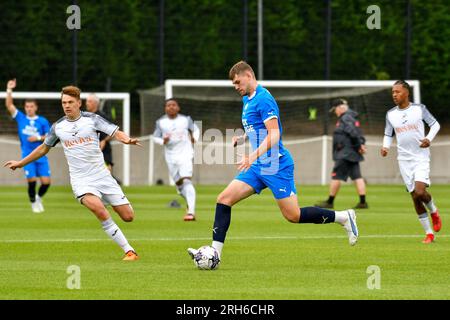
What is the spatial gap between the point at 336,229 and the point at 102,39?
83.3 feet

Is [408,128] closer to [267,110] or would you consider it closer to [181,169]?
[267,110]

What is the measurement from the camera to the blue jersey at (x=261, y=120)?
480 inches

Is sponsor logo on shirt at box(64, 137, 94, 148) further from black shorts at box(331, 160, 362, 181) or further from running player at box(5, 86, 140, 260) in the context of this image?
black shorts at box(331, 160, 362, 181)

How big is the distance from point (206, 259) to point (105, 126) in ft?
7.56

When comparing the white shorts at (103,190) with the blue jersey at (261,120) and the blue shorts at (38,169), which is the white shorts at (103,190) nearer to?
the blue jersey at (261,120)

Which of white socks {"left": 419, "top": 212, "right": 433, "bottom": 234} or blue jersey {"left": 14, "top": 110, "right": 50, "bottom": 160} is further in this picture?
blue jersey {"left": 14, "top": 110, "right": 50, "bottom": 160}

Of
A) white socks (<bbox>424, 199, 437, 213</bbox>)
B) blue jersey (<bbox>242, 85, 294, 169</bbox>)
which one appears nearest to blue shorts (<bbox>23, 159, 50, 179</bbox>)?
white socks (<bbox>424, 199, 437, 213</bbox>)

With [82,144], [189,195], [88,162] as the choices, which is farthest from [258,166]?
[189,195]

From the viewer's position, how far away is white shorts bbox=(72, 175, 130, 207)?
13180mm

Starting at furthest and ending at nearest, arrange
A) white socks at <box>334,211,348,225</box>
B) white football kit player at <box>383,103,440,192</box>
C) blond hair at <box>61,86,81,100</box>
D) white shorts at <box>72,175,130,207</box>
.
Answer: white football kit player at <box>383,103,440,192</box>, white shorts at <box>72,175,130,207</box>, blond hair at <box>61,86,81,100</box>, white socks at <box>334,211,348,225</box>

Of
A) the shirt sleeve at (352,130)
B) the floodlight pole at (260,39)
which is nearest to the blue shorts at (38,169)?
the shirt sleeve at (352,130)

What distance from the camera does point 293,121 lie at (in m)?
34.4
